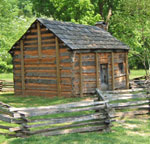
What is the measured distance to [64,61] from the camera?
59.0 feet

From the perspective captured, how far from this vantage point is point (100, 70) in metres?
20.0

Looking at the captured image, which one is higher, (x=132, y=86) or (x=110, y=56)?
(x=110, y=56)

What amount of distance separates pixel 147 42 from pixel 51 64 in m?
13.3

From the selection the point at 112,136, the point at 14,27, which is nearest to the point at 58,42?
the point at 112,136

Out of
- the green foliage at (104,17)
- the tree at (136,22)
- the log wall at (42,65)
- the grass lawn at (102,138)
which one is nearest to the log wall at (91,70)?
the log wall at (42,65)

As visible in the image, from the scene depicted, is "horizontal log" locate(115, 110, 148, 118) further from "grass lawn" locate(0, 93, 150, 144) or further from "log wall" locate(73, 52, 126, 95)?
"log wall" locate(73, 52, 126, 95)

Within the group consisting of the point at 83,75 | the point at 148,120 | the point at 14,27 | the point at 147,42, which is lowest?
the point at 148,120

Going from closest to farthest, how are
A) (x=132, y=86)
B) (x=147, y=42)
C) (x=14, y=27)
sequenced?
(x=132, y=86) < (x=147, y=42) < (x=14, y=27)

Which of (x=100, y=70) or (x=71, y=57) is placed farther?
(x=100, y=70)

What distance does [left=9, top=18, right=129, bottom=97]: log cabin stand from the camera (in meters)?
17.9

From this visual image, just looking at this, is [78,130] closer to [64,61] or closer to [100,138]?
[100,138]

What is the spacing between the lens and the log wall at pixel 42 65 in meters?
18.0

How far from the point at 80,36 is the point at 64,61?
2.70 metres

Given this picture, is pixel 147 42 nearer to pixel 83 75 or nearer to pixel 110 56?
pixel 110 56
